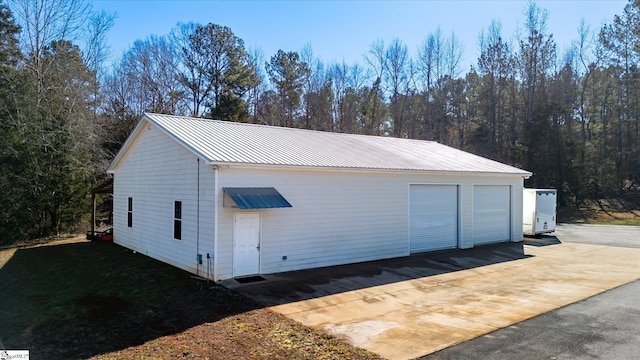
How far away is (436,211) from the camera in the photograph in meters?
15.1

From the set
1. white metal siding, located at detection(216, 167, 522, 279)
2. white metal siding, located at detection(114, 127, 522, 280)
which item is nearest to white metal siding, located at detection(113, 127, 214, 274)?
white metal siding, located at detection(114, 127, 522, 280)

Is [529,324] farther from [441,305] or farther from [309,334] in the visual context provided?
[309,334]

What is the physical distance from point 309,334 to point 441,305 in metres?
3.30

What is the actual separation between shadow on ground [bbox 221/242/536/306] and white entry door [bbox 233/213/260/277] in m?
0.41

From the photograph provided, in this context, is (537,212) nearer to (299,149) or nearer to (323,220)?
(323,220)

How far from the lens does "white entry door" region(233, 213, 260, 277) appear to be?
404 inches

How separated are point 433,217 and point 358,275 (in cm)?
530

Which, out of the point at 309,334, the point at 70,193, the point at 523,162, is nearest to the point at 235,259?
the point at 309,334

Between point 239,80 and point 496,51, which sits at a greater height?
point 496,51

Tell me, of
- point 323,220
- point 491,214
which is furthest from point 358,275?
point 491,214

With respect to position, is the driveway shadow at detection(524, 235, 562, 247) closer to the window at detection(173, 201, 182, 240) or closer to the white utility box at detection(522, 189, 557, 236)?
the white utility box at detection(522, 189, 557, 236)

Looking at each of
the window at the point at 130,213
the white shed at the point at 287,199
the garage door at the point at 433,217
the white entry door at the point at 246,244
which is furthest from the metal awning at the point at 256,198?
the window at the point at 130,213

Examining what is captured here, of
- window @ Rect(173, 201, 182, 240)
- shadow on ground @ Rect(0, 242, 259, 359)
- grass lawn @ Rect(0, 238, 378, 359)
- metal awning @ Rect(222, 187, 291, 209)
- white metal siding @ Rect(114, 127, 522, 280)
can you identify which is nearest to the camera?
grass lawn @ Rect(0, 238, 378, 359)

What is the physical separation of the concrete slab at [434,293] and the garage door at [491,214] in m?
2.16
